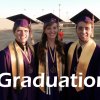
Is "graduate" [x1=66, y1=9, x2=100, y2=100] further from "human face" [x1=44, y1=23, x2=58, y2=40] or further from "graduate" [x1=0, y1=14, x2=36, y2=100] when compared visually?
"graduate" [x1=0, y1=14, x2=36, y2=100]

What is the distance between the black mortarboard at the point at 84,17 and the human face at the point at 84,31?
21 cm

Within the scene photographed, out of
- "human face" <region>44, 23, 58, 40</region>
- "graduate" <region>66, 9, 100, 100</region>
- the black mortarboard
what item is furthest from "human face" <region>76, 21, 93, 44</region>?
"human face" <region>44, 23, 58, 40</region>

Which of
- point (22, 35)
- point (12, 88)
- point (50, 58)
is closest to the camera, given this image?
point (22, 35)

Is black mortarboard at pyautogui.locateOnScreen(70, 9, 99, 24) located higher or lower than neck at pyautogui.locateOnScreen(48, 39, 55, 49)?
higher

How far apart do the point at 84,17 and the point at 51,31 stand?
0.64 meters

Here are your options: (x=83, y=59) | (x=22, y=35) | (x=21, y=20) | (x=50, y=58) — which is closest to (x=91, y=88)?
(x=83, y=59)

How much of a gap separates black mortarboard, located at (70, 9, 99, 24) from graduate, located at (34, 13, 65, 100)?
370 mm

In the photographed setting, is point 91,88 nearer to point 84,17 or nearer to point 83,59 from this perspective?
point 83,59

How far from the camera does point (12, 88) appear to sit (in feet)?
16.4

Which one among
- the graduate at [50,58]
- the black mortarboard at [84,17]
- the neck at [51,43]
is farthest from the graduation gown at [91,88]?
the black mortarboard at [84,17]

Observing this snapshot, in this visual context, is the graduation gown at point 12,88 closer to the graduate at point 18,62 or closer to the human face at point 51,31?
the graduate at point 18,62

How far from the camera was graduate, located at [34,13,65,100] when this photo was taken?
5.11 meters

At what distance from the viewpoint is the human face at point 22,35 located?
490 centimetres

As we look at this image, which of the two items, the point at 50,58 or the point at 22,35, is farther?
the point at 50,58
